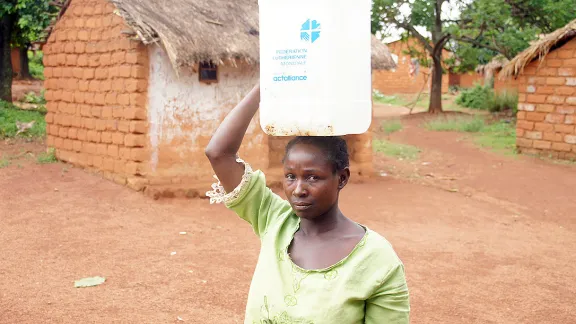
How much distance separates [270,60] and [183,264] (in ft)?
12.6

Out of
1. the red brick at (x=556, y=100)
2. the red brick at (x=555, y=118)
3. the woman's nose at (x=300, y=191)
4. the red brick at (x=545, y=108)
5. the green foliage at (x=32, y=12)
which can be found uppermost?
the green foliage at (x=32, y=12)

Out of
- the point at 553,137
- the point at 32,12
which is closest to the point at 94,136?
the point at 32,12

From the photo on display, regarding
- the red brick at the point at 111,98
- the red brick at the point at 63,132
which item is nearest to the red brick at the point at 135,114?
the red brick at the point at 111,98

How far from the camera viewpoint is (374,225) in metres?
6.99

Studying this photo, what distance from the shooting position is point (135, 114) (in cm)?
755

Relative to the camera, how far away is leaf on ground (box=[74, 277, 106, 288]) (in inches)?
186

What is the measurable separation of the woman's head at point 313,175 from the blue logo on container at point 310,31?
11.1 inches

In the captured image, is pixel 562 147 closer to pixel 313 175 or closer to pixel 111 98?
pixel 111 98

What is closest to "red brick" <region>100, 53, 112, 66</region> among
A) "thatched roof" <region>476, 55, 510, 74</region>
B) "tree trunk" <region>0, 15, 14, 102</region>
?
"tree trunk" <region>0, 15, 14, 102</region>

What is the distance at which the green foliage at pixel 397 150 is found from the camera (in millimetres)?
12141

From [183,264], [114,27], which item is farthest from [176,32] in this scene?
[183,264]

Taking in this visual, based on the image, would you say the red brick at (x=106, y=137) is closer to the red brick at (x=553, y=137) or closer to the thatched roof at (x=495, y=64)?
the red brick at (x=553, y=137)

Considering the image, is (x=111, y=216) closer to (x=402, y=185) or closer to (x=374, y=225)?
(x=374, y=225)

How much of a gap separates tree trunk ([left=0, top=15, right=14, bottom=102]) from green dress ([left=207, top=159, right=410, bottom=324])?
12872mm
